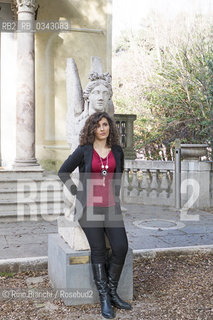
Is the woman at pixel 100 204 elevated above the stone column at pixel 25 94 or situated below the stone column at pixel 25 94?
below

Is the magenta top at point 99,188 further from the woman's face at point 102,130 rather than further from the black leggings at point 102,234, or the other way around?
the woman's face at point 102,130

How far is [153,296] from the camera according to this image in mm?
3891

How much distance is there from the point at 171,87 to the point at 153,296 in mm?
11639

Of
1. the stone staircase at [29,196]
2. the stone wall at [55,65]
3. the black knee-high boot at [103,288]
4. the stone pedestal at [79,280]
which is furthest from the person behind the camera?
the stone wall at [55,65]

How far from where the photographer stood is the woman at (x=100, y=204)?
3494 millimetres

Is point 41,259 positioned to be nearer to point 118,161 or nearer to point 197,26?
point 118,161

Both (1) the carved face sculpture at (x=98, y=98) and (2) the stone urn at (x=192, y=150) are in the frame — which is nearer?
(1) the carved face sculpture at (x=98, y=98)

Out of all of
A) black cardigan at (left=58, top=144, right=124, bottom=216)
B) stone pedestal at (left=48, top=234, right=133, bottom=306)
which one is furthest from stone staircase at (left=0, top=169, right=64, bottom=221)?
black cardigan at (left=58, top=144, right=124, bottom=216)

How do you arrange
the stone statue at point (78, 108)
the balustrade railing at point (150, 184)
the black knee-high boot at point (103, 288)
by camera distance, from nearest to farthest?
1. the black knee-high boot at point (103, 288)
2. the stone statue at point (78, 108)
3. the balustrade railing at point (150, 184)

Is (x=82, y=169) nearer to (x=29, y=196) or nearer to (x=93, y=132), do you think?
(x=93, y=132)

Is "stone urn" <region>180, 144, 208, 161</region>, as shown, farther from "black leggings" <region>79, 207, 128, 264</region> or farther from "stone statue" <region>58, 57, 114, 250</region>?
"black leggings" <region>79, 207, 128, 264</region>

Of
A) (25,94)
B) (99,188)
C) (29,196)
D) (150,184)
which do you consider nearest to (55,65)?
(25,94)

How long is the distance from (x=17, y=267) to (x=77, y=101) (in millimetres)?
2043

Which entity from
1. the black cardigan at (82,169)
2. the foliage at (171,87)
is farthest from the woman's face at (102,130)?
the foliage at (171,87)
